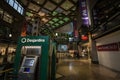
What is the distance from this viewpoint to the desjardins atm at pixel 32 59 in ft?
12.2

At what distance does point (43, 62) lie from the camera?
4020mm

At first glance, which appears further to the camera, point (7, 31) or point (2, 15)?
point (7, 31)

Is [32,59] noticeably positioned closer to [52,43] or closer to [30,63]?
[30,63]

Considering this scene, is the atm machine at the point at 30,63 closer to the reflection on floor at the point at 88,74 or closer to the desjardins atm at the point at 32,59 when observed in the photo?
the desjardins atm at the point at 32,59

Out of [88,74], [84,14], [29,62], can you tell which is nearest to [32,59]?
[29,62]

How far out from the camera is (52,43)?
5.00 metres

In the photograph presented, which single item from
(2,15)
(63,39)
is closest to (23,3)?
(2,15)

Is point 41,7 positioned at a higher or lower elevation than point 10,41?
higher

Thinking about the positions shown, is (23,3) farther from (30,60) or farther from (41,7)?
(30,60)

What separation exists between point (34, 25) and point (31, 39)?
171 centimetres

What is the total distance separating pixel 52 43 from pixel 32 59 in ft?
4.66

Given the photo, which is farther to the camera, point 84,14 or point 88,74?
point 84,14

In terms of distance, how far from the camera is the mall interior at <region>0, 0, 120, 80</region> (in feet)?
13.4

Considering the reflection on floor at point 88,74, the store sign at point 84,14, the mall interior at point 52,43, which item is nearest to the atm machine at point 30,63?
the mall interior at point 52,43
